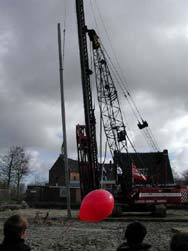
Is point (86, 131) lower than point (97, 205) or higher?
higher

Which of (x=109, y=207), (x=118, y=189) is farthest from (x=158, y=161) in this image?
(x=109, y=207)

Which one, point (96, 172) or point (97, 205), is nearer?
point (97, 205)

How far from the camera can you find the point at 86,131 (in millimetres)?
32094

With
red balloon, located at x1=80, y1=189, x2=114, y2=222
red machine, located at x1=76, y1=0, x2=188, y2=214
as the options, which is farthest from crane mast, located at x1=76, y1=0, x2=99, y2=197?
red balloon, located at x1=80, y1=189, x2=114, y2=222

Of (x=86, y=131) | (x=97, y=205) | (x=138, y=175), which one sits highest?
(x=86, y=131)

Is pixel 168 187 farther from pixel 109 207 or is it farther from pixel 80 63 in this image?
pixel 109 207

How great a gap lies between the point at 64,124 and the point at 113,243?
41.4 ft

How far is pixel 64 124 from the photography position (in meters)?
27.0

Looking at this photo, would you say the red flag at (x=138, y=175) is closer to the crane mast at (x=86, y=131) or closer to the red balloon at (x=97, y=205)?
the crane mast at (x=86, y=131)

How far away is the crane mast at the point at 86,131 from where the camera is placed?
32.1 meters

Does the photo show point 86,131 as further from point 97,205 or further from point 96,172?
point 97,205

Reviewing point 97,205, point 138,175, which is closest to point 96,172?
point 138,175

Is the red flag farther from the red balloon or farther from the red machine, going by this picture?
the red balloon

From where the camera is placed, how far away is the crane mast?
32125mm
